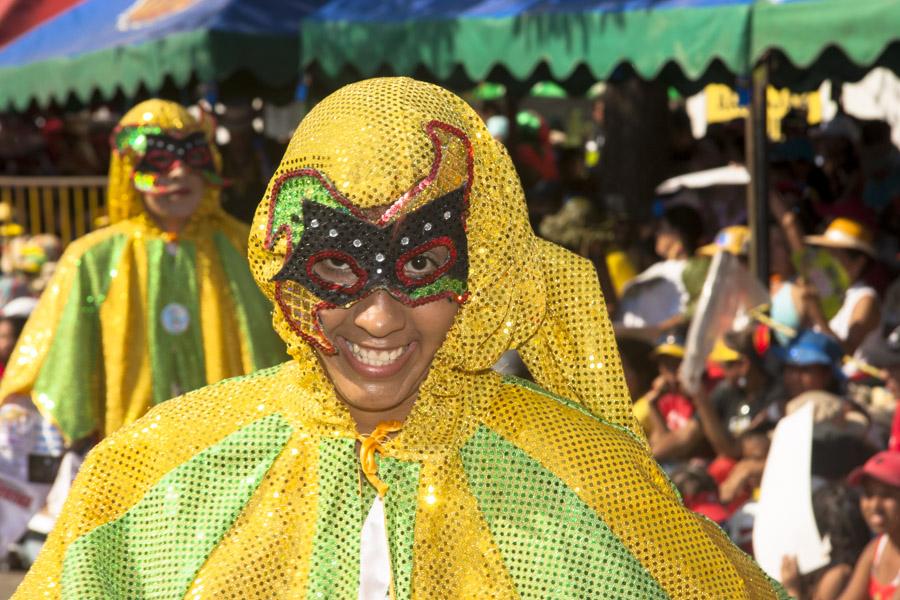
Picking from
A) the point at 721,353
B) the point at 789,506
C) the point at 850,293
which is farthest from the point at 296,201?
the point at 850,293

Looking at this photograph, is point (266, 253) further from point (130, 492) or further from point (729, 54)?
point (729, 54)

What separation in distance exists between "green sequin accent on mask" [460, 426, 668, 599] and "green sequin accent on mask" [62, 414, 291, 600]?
0.39 meters

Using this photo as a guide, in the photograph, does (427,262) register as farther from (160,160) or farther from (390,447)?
(160,160)

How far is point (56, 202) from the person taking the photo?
12.9 m

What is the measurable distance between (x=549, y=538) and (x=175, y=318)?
4.09 meters

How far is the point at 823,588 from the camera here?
17.5 feet

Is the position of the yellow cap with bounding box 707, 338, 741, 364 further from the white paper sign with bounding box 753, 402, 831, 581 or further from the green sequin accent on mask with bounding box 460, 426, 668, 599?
the green sequin accent on mask with bounding box 460, 426, 668, 599

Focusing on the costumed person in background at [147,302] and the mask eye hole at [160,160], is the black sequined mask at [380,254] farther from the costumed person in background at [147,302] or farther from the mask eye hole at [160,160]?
the mask eye hole at [160,160]

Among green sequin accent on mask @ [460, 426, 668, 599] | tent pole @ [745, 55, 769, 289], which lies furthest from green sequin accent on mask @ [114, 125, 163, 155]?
green sequin accent on mask @ [460, 426, 668, 599]

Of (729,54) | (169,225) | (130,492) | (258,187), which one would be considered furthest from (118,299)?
(258,187)

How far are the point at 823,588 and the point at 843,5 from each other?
2.44 meters

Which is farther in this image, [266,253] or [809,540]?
[809,540]

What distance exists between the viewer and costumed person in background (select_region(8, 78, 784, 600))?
9.34 ft

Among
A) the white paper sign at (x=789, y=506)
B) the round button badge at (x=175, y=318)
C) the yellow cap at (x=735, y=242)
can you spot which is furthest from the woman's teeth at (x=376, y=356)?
the yellow cap at (x=735, y=242)
